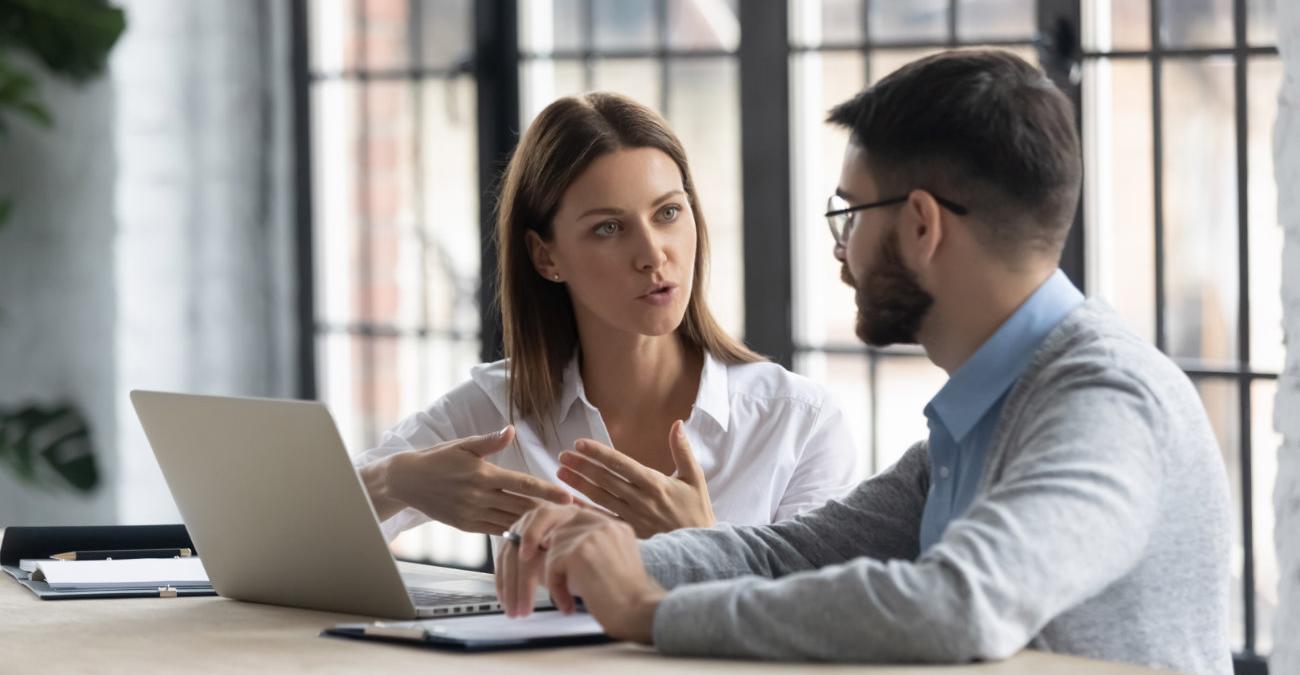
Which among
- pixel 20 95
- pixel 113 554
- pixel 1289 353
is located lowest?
pixel 113 554

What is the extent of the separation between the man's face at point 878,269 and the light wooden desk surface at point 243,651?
1.20ft

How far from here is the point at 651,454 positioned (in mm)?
2500

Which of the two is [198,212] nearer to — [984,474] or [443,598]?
[443,598]

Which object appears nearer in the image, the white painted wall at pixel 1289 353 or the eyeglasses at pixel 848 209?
the eyeglasses at pixel 848 209

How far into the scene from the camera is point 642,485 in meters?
2.00

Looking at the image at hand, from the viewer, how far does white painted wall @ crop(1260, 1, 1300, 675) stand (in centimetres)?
219

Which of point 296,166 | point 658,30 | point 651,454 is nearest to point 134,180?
point 296,166

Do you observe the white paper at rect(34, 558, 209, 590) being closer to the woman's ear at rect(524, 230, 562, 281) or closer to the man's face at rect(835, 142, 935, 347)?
the woman's ear at rect(524, 230, 562, 281)

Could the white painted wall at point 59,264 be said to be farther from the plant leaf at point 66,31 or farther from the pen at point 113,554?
the pen at point 113,554

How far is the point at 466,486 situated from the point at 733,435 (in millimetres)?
509

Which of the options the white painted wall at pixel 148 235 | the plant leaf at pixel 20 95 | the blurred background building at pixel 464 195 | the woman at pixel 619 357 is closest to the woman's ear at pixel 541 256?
the woman at pixel 619 357

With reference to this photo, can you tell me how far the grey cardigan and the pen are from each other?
98 centimetres

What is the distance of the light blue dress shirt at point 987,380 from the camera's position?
161cm

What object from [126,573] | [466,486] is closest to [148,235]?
[126,573]
